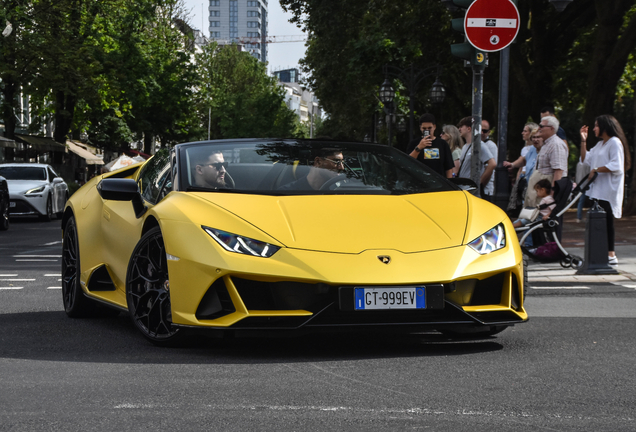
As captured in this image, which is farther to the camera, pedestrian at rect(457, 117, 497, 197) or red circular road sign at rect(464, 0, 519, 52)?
pedestrian at rect(457, 117, 497, 197)

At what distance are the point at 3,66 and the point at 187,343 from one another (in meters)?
28.6

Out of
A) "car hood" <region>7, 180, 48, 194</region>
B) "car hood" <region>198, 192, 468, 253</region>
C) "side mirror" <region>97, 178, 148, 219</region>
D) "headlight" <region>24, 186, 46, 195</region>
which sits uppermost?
"side mirror" <region>97, 178, 148, 219</region>

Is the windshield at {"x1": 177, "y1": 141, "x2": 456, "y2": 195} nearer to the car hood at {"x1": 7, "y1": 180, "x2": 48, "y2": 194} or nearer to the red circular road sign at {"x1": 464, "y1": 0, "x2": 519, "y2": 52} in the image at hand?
the red circular road sign at {"x1": 464, "y1": 0, "x2": 519, "y2": 52}

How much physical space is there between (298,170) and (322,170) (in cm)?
16

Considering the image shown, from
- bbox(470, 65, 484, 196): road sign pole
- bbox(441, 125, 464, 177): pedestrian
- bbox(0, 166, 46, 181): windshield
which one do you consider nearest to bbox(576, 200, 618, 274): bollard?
bbox(470, 65, 484, 196): road sign pole

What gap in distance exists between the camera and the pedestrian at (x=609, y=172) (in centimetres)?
1088

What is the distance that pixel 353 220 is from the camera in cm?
552

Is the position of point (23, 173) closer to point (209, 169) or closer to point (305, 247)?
point (209, 169)

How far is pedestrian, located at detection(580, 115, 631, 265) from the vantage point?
1088 centimetres

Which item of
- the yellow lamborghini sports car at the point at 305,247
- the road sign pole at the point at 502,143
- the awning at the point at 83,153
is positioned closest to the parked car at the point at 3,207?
the road sign pole at the point at 502,143

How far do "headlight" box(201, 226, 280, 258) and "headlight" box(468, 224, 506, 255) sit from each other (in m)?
1.09

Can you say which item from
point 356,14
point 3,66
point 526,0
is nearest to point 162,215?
point 526,0

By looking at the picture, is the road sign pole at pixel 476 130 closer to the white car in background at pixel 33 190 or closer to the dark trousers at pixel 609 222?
the dark trousers at pixel 609 222

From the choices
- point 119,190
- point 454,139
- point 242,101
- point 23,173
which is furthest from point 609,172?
point 242,101
